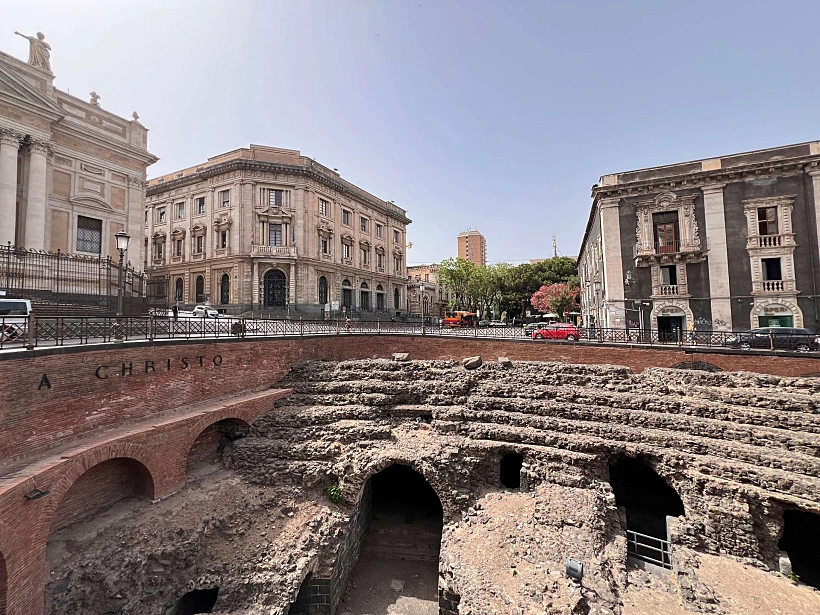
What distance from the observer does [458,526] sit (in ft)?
33.3

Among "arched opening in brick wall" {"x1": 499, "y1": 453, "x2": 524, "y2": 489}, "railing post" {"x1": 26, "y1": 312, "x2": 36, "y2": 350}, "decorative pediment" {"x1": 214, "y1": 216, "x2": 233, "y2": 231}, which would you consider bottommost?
"arched opening in brick wall" {"x1": 499, "y1": 453, "x2": 524, "y2": 489}

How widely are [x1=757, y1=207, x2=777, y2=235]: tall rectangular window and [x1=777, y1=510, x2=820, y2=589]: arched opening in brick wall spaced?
1939 centimetres

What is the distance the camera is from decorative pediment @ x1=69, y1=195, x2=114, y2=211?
22.5 metres

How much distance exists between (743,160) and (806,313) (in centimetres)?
1022

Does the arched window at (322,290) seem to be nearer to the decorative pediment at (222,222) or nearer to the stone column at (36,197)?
the decorative pediment at (222,222)

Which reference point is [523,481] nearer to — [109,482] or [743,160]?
[109,482]

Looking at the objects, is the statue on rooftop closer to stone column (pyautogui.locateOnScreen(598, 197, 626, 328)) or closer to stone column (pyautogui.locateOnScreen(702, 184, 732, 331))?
stone column (pyautogui.locateOnScreen(598, 197, 626, 328))

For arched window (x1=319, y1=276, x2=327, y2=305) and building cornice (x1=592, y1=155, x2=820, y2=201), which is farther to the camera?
arched window (x1=319, y1=276, x2=327, y2=305)

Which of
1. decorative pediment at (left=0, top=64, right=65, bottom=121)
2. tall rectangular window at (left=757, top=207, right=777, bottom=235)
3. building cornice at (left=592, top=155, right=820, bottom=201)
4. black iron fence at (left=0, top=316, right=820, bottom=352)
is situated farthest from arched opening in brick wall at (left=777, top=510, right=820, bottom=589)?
decorative pediment at (left=0, top=64, right=65, bottom=121)

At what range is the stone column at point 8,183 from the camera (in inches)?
745

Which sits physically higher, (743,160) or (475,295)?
(743,160)

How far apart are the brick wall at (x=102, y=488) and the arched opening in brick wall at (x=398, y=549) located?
695 centimetres

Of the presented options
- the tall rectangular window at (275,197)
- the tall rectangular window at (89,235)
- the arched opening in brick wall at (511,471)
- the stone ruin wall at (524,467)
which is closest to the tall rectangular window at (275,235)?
the tall rectangular window at (275,197)

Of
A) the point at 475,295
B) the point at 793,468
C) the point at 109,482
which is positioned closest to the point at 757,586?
the point at 793,468
